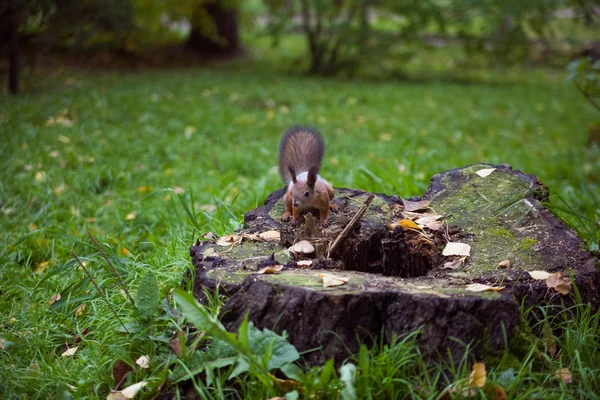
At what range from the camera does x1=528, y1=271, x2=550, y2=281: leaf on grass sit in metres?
2.14

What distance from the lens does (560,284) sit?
2.11 meters

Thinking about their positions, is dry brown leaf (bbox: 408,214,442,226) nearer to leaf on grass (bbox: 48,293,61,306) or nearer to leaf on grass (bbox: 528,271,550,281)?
leaf on grass (bbox: 528,271,550,281)

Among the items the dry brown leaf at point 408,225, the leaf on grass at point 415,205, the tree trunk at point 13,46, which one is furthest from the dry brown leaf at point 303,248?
the tree trunk at point 13,46

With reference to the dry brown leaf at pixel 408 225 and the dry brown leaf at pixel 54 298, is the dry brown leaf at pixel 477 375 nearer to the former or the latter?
the dry brown leaf at pixel 408 225

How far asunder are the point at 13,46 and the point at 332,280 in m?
6.70

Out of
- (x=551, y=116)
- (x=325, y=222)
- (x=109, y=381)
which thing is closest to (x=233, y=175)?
(x=325, y=222)

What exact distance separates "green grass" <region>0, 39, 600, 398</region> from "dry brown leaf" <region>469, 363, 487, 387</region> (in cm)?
3

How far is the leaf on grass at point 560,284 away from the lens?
2.11 meters

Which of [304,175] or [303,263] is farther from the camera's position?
[304,175]

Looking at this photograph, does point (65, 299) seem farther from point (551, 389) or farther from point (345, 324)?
point (551, 389)

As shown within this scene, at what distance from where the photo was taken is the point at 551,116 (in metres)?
8.17

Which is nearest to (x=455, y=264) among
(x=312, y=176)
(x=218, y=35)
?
(x=312, y=176)

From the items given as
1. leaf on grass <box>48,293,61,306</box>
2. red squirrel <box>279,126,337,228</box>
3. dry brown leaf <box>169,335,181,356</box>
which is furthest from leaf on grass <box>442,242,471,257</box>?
leaf on grass <box>48,293,61,306</box>

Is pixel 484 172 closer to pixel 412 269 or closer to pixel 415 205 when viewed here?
pixel 415 205
